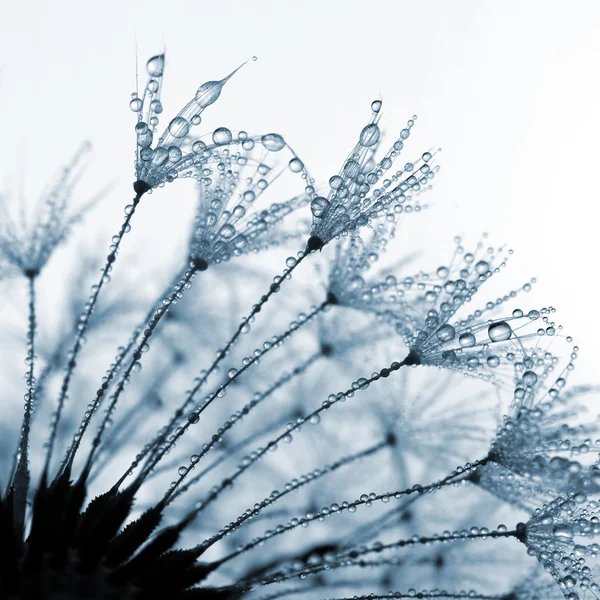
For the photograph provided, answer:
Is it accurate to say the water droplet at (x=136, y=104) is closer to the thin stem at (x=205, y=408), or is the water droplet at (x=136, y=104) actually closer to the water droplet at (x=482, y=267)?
the thin stem at (x=205, y=408)

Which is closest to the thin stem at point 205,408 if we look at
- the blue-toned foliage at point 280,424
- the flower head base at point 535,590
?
the blue-toned foliage at point 280,424

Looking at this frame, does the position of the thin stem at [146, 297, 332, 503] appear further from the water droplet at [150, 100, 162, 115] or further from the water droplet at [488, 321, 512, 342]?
the water droplet at [150, 100, 162, 115]

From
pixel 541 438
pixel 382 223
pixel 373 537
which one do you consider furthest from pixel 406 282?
pixel 373 537

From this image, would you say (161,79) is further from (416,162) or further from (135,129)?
(416,162)

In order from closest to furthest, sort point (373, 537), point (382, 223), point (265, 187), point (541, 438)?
point (541, 438) → point (265, 187) → point (382, 223) → point (373, 537)

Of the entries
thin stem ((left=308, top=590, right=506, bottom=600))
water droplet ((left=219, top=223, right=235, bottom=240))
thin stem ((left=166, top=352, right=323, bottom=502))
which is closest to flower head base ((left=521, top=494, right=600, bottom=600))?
thin stem ((left=308, top=590, right=506, bottom=600))

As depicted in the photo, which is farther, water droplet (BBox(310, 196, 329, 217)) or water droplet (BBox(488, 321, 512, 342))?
water droplet (BBox(310, 196, 329, 217))
